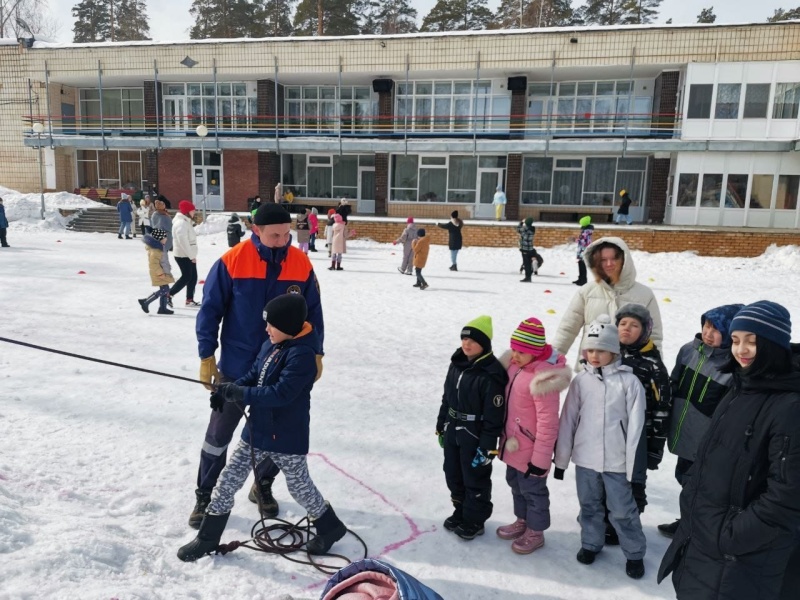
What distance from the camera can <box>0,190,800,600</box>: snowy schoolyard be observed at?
2.96 m

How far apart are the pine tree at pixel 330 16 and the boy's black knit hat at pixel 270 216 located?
35.9 meters

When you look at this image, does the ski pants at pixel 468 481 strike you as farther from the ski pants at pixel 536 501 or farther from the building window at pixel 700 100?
the building window at pixel 700 100

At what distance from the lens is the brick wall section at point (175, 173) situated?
28938mm

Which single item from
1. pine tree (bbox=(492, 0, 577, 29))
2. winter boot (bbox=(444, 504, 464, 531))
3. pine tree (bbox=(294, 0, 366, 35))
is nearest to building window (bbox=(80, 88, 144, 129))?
pine tree (bbox=(294, 0, 366, 35))

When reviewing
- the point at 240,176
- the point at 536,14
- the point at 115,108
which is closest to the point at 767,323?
the point at 240,176

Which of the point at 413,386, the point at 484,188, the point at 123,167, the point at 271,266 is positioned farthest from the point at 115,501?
the point at 123,167

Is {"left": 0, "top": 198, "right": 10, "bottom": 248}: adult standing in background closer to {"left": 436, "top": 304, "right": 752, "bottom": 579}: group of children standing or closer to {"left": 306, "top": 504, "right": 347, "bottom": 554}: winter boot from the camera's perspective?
{"left": 306, "top": 504, "right": 347, "bottom": 554}: winter boot

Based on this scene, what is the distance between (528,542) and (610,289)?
1.82 meters

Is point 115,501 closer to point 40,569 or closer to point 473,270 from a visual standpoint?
point 40,569

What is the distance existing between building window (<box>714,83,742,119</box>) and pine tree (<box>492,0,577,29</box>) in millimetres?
17616

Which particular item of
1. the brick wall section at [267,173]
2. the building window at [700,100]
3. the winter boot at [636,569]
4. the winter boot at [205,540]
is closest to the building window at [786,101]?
the building window at [700,100]

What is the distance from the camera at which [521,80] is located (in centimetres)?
2508

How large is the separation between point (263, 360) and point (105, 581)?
131cm

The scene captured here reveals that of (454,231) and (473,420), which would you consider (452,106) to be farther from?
(473,420)
